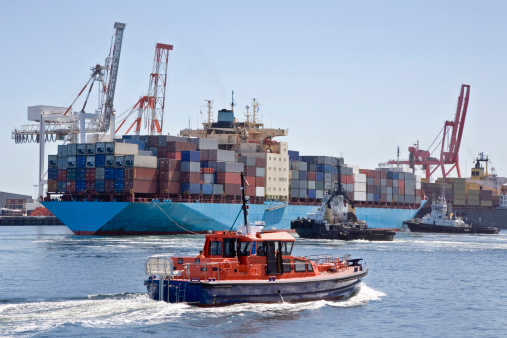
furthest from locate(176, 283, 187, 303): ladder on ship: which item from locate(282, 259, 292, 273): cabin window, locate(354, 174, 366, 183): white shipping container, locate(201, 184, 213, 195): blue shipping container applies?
locate(354, 174, 366, 183): white shipping container

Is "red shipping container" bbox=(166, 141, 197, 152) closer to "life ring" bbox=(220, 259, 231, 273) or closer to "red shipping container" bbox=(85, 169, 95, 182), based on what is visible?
"red shipping container" bbox=(85, 169, 95, 182)

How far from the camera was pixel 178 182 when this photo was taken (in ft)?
272

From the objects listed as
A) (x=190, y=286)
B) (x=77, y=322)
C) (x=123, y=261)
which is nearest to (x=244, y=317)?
(x=190, y=286)

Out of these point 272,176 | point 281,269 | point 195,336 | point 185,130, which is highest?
point 185,130

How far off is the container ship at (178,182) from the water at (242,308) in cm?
2848

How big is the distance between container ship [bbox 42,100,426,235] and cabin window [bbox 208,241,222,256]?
134ft

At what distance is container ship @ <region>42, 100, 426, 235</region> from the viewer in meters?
78.8

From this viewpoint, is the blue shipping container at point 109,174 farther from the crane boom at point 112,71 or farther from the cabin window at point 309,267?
the cabin window at point 309,267

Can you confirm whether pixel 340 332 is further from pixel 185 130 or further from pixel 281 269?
pixel 185 130

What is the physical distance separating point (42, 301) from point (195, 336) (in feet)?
30.4

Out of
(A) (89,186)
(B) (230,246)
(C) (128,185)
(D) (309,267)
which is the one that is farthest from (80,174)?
(B) (230,246)

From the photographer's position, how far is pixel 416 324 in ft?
97.1

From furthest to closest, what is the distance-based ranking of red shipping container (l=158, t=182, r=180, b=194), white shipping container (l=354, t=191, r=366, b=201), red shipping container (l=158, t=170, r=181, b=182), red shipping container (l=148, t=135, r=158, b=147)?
white shipping container (l=354, t=191, r=366, b=201) < red shipping container (l=148, t=135, r=158, b=147) < red shipping container (l=158, t=170, r=181, b=182) < red shipping container (l=158, t=182, r=180, b=194)

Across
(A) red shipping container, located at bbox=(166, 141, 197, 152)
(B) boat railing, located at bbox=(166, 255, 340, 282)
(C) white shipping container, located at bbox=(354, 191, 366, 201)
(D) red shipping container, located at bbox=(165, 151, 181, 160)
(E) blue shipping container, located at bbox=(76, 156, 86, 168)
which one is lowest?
(B) boat railing, located at bbox=(166, 255, 340, 282)
